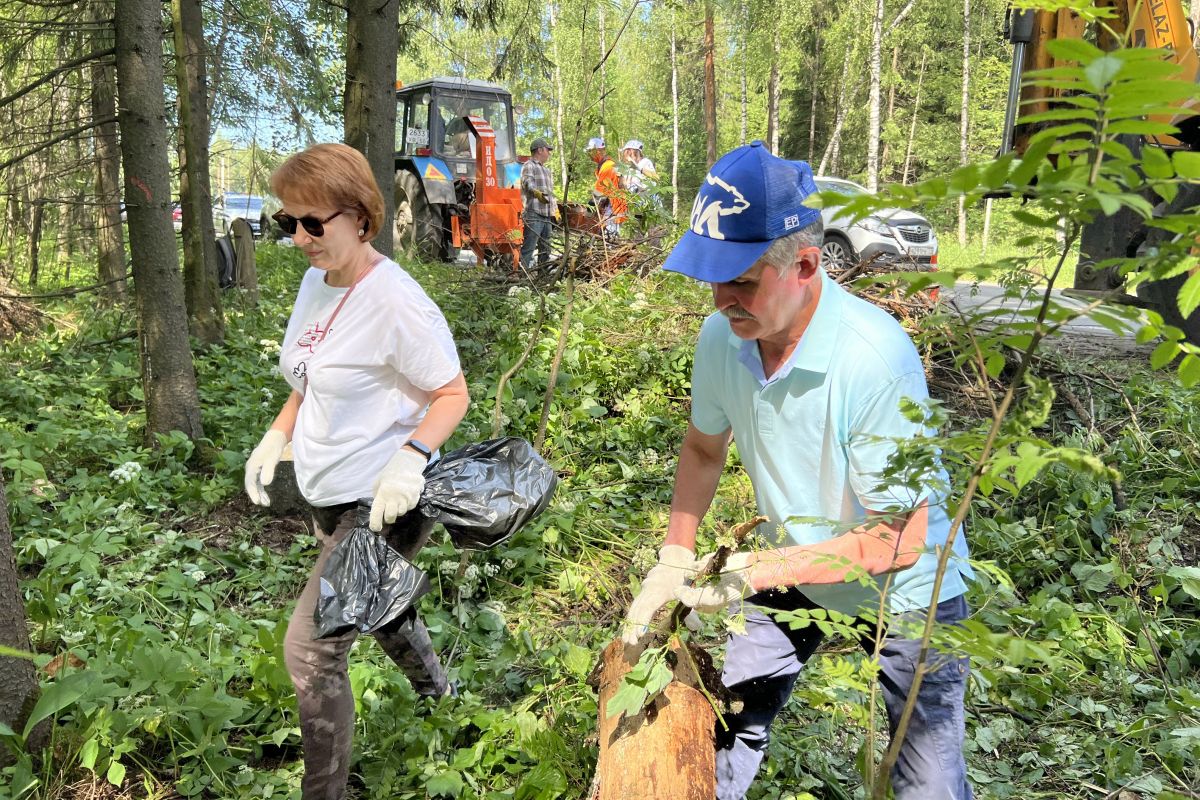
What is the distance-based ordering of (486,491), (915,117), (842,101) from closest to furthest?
(486,491) → (842,101) → (915,117)

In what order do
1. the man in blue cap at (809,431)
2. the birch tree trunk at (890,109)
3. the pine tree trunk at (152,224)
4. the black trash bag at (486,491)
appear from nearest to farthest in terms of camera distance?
1. the man in blue cap at (809,431)
2. the black trash bag at (486,491)
3. the pine tree trunk at (152,224)
4. the birch tree trunk at (890,109)

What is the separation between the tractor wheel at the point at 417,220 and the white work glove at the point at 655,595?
9.03m

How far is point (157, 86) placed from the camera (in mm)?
4246

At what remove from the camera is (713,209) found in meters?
1.67

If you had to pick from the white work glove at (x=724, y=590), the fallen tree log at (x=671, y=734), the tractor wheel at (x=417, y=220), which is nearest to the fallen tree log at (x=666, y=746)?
the fallen tree log at (x=671, y=734)

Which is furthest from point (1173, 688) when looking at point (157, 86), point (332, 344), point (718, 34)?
point (718, 34)

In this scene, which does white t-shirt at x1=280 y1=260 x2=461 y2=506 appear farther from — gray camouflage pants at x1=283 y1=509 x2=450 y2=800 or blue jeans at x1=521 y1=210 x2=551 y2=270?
blue jeans at x1=521 y1=210 x2=551 y2=270

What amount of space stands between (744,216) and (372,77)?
11.6 feet

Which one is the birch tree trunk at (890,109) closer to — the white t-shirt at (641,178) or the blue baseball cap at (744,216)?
the white t-shirt at (641,178)

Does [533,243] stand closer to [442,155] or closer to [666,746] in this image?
[442,155]

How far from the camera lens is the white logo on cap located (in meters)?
1.62

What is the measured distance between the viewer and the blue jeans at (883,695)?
1.73 metres

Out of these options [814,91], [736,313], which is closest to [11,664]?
[736,313]

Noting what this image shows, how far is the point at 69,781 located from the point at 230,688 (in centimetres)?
56
